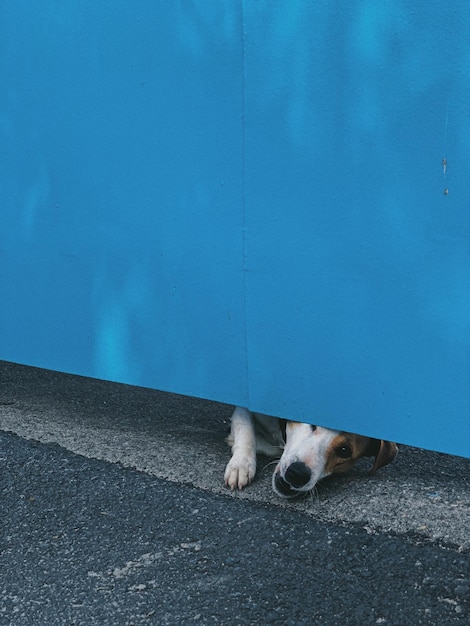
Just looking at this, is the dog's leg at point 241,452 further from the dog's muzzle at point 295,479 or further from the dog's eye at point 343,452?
the dog's eye at point 343,452

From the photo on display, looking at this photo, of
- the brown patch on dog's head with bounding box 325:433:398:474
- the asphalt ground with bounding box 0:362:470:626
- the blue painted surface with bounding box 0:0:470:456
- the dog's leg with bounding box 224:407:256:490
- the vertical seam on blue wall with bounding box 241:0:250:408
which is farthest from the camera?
the dog's leg with bounding box 224:407:256:490

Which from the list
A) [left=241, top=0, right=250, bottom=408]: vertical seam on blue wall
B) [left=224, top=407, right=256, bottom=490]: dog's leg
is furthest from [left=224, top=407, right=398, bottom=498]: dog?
[left=241, top=0, right=250, bottom=408]: vertical seam on blue wall

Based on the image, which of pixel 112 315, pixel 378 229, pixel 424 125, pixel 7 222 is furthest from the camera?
pixel 7 222

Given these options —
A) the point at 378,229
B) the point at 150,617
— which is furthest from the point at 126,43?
the point at 150,617

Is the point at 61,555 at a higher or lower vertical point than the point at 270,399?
lower

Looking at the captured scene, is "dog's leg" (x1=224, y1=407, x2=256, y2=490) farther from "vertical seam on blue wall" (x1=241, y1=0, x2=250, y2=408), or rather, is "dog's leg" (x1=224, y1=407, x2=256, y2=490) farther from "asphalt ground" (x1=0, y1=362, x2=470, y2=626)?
"vertical seam on blue wall" (x1=241, y1=0, x2=250, y2=408)

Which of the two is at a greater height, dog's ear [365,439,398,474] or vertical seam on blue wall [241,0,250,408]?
vertical seam on blue wall [241,0,250,408]

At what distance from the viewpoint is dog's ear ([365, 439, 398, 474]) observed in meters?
3.11

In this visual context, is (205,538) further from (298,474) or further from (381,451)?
(381,451)

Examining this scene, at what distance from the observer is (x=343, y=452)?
10.0 ft

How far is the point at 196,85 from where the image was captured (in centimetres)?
306

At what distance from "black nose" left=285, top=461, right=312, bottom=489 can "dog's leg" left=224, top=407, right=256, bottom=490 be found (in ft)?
0.78

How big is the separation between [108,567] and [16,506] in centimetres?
59

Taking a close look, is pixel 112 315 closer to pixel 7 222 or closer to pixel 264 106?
pixel 7 222
